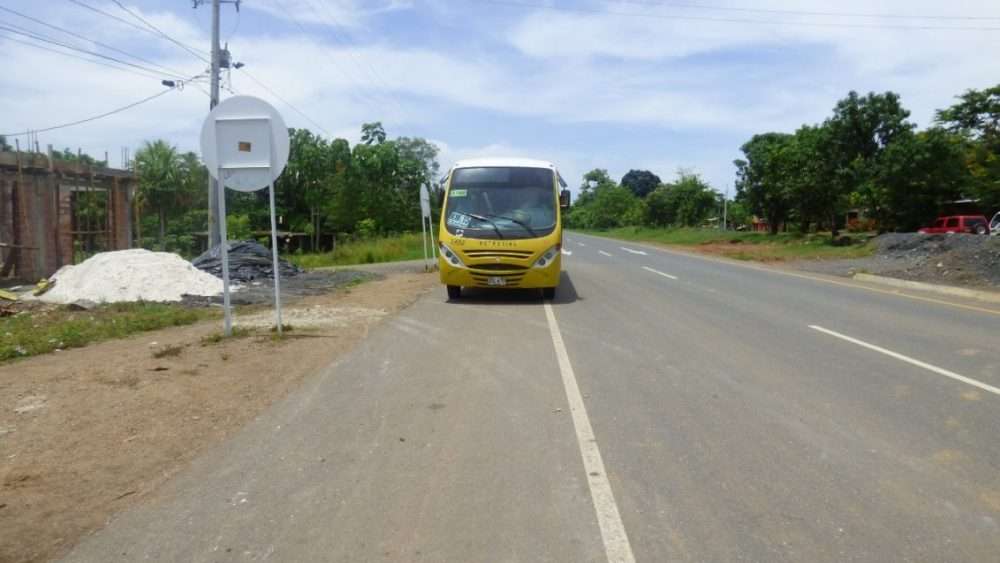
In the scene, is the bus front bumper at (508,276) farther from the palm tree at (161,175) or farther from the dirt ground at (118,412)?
the palm tree at (161,175)

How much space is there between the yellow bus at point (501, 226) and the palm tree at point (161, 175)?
105 feet

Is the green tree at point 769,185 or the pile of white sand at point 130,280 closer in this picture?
the pile of white sand at point 130,280

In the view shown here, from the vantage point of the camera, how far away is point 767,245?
133ft

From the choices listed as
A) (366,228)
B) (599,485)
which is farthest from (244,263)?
(366,228)

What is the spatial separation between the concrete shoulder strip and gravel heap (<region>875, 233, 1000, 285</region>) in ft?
3.38

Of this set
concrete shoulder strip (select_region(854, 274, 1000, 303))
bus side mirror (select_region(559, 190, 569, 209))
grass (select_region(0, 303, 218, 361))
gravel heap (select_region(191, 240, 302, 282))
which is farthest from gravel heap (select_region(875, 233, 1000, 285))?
grass (select_region(0, 303, 218, 361))

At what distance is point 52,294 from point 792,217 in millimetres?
37589

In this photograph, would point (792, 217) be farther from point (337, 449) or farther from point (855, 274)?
point (337, 449)

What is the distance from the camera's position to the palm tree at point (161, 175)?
40.8 meters

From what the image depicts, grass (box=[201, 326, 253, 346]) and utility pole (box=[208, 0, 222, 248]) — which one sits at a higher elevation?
utility pole (box=[208, 0, 222, 248])

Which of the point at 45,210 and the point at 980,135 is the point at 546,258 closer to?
the point at 45,210

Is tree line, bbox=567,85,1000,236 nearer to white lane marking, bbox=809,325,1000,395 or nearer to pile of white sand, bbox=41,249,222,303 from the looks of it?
white lane marking, bbox=809,325,1000,395

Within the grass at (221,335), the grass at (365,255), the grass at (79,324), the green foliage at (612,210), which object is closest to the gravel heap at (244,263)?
the grass at (79,324)

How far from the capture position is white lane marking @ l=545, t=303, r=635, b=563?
11.8 feet
